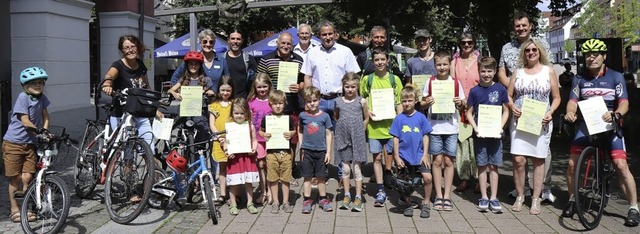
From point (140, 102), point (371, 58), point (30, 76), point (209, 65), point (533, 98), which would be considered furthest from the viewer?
point (371, 58)

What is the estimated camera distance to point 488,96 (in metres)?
6.48

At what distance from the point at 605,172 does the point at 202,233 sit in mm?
3813

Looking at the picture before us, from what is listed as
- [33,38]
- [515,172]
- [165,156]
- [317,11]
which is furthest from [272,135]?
[317,11]

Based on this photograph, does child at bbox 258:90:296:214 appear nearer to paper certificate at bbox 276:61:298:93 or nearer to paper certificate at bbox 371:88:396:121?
paper certificate at bbox 276:61:298:93

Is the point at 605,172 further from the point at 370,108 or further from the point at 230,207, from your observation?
the point at 230,207

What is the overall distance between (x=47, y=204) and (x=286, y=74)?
9.37 ft

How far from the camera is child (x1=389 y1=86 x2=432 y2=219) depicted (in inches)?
251

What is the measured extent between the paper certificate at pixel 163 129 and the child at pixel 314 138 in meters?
1.35

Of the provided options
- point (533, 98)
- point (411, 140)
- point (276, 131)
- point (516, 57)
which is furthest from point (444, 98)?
point (276, 131)

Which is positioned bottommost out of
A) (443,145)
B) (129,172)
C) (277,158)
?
(129,172)

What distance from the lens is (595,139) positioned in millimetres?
6055

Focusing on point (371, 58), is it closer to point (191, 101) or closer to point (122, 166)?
point (191, 101)

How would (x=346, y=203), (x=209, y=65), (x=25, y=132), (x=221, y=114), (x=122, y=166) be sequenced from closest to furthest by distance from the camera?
(x=25, y=132), (x=122, y=166), (x=346, y=203), (x=221, y=114), (x=209, y=65)

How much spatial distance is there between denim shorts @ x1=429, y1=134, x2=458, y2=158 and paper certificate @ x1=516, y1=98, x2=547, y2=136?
0.74 meters
